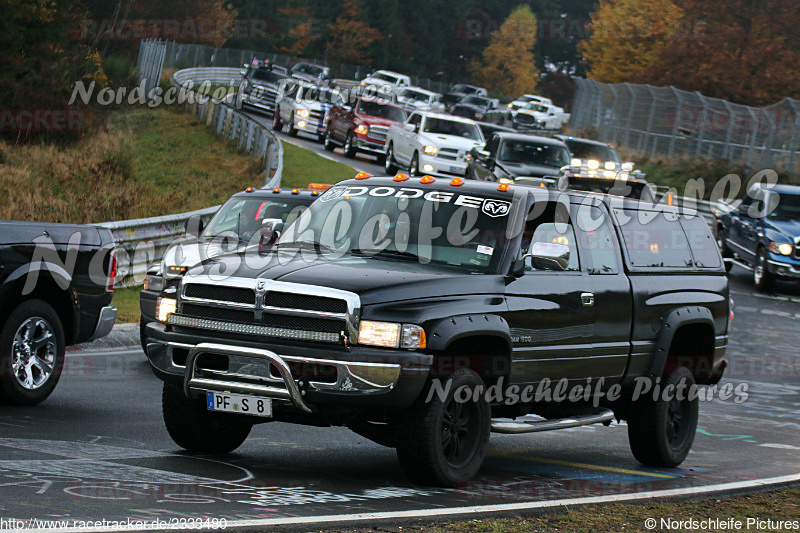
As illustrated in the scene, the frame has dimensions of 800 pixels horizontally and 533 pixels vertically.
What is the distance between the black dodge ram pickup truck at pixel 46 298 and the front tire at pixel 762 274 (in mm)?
16072

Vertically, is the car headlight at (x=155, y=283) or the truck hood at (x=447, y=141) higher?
the truck hood at (x=447, y=141)

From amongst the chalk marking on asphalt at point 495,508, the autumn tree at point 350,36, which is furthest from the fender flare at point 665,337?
the autumn tree at point 350,36

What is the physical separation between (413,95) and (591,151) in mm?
37571

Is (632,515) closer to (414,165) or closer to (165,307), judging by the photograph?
(165,307)

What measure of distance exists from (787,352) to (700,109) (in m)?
25.3

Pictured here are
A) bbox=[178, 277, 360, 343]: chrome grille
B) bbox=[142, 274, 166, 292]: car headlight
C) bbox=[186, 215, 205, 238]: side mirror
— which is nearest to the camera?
bbox=[178, 277, 360, 343]: chrome grille

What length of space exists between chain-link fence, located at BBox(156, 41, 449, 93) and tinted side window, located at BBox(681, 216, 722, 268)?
5958cm

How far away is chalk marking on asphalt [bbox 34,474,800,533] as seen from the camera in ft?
19.7

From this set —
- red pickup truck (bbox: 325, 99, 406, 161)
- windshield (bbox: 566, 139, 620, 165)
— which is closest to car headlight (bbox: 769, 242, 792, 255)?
windshield (bbox: 566, 139, 620, 165)

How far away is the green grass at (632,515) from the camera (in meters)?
6.45

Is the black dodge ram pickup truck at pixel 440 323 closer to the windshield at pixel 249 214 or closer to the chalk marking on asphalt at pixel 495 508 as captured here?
the chalk marking on asphalt at pixel 495 508

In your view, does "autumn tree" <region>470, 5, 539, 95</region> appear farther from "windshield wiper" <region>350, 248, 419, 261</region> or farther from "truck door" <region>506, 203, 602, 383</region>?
"windshield wiper" <region>350, 248, 419, 261</region>

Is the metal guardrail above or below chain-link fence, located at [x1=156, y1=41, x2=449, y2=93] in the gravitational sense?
below

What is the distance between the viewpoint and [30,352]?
9.80 metres
